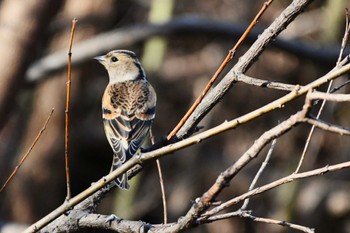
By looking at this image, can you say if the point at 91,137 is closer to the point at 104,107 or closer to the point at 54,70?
the point at 54,70

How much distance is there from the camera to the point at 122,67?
17.5 feet

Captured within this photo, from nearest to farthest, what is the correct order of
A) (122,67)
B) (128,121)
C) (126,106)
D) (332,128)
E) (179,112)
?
(332,128)
(128,121)
(126,106)
(122,67)
(179,112)

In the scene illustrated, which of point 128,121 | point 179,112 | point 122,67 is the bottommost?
point 128,121

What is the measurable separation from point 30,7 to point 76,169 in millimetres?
3751

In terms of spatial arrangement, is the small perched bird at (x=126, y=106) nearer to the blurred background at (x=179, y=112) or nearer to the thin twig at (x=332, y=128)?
the thin twig at (x=332, y=128)

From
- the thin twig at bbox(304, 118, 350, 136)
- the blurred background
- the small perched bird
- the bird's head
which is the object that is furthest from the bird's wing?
the blurred background

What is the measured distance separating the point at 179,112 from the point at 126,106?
4.90 meters

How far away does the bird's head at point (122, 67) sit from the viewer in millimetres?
5223

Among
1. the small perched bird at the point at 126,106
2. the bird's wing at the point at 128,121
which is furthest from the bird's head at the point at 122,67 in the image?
the bird's wing at the point at 128,121

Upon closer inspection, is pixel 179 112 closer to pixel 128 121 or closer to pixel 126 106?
pixel 126 106

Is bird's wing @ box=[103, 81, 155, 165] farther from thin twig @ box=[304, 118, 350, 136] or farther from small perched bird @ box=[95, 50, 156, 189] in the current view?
thin twig @ box=[304, 118, 350, 136]

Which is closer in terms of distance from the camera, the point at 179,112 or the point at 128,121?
the point at 128,121

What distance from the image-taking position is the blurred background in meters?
8.12

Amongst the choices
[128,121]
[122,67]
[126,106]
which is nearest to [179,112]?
[122,67]
